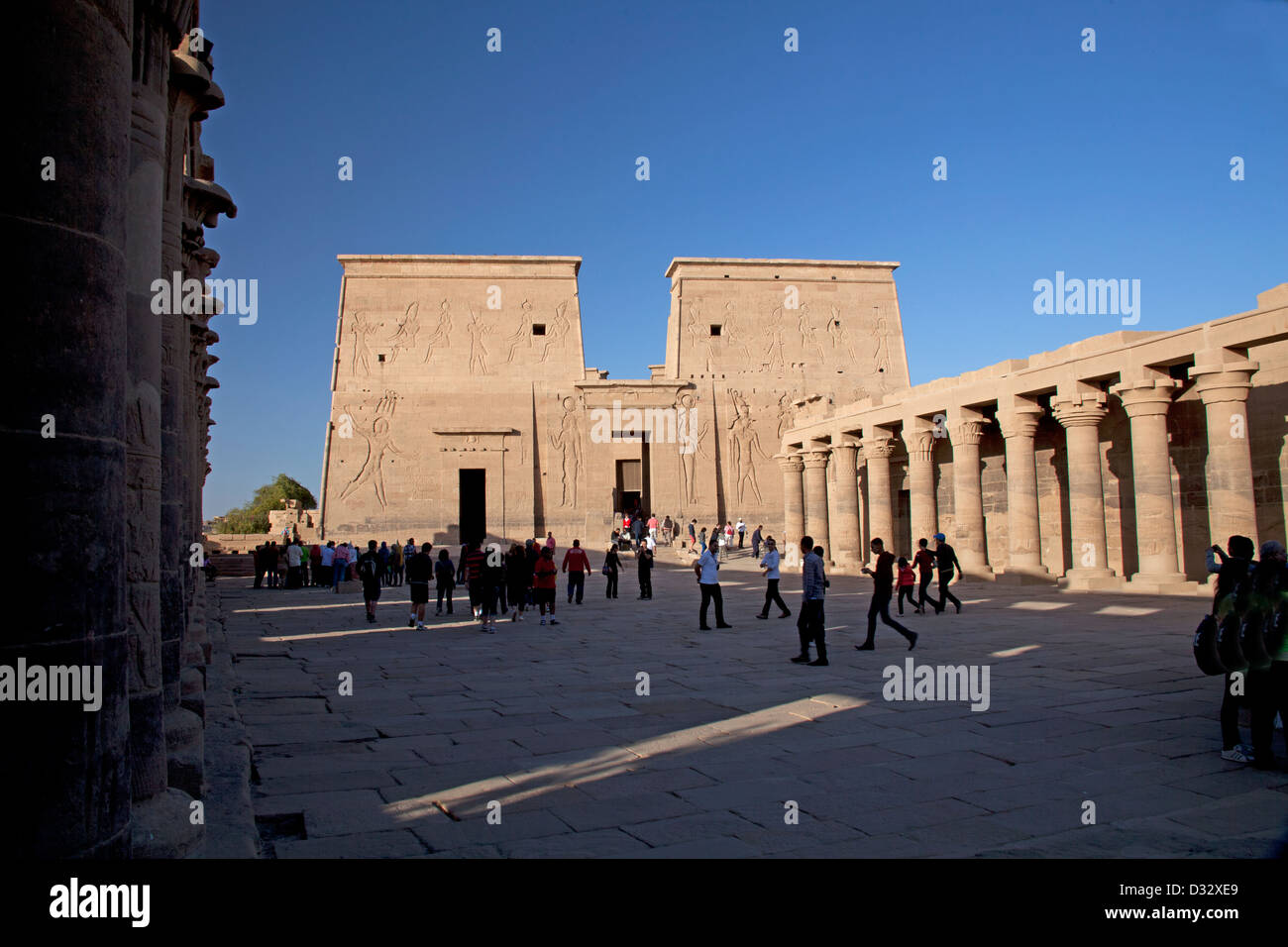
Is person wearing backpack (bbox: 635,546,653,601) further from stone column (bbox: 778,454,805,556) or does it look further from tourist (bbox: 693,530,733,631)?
stone column (bbox: 778,454,805,556)

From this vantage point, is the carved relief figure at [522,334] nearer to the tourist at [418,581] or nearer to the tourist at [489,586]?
the tourist at [489,586]

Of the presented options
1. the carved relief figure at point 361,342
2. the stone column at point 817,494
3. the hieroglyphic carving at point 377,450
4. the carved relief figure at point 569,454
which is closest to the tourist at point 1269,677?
the stone column at point 817,494

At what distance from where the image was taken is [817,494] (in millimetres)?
24250

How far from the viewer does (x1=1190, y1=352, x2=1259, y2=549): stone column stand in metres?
12.6

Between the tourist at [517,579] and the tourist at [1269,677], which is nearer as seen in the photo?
the tourist at [1269,677]

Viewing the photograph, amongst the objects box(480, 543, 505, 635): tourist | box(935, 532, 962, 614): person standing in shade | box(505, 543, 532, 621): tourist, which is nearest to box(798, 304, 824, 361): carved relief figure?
box(935, 532, 962, 614): person standing in shade

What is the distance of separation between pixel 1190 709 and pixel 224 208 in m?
8.12

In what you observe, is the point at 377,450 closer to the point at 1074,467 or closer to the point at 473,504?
the point at 473,504

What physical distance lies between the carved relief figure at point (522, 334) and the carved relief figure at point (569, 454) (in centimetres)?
341

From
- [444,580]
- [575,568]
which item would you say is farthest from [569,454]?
[444,580]

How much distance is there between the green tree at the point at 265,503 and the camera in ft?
209

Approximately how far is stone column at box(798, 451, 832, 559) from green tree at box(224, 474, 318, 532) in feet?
162

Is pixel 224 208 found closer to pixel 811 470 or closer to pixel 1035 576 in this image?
pixel 1035 576

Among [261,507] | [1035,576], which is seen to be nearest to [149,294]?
[1035,576]
